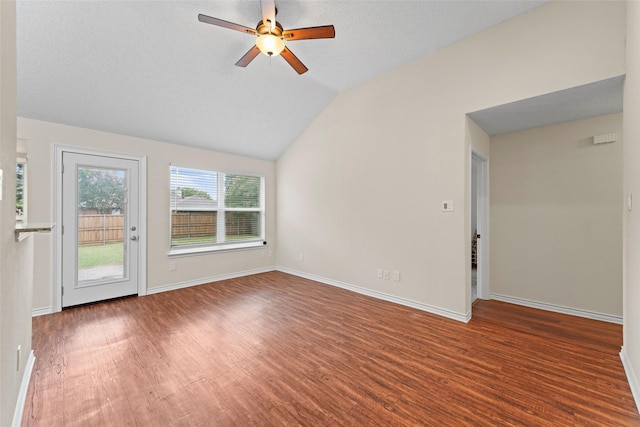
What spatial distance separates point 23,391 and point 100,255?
89.2 inches

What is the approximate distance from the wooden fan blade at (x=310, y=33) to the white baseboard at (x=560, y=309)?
397cm

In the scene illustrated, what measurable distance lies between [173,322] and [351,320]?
2.04 meters

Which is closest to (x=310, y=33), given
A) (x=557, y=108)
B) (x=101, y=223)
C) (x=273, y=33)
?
(x=273, y=33)

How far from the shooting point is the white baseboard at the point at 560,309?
2941 millimetres

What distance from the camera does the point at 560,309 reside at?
3230 mm

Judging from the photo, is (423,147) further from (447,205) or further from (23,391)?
(23,391)

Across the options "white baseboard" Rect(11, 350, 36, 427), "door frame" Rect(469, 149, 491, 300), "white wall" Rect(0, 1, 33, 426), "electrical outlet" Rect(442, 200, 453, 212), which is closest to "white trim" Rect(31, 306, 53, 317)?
"white baseboard" Rect(11, 350, 36, 427)

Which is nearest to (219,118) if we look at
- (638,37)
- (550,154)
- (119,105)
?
(119,105)

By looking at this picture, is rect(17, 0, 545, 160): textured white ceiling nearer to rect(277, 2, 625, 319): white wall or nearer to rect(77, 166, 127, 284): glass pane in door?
rect(277, 2, 625, 319): white wall

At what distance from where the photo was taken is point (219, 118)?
3.97 meters

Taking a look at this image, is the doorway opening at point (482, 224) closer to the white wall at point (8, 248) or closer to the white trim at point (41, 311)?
the white wall at point (8, 248)

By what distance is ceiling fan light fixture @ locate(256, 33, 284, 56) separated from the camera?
7.43 ft

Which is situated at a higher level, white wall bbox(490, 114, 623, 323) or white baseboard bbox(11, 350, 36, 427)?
white wall bbox(490, 114, 623, 323)

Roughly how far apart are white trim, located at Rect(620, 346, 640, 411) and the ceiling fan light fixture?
12.0ft
